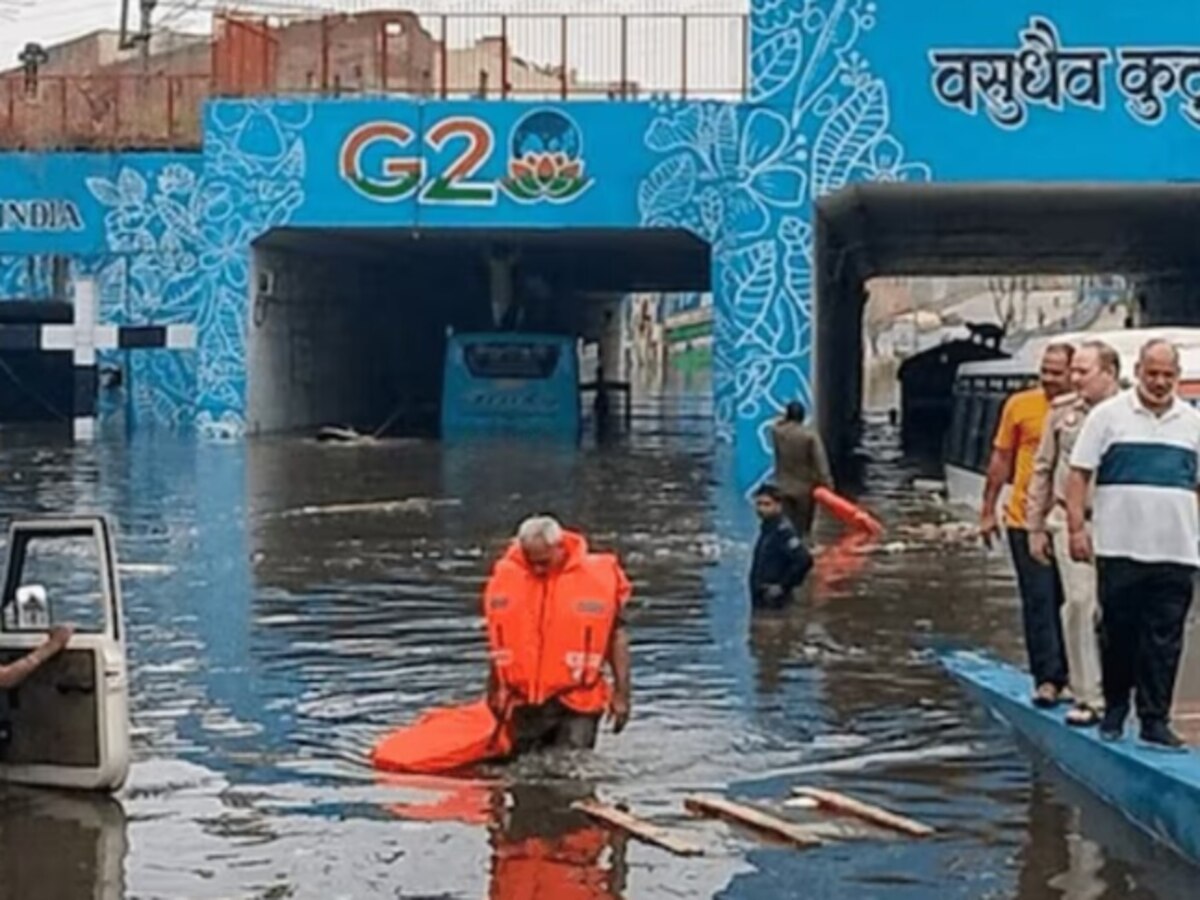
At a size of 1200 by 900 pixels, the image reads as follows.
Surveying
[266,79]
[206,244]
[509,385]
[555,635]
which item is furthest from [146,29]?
[555,635]

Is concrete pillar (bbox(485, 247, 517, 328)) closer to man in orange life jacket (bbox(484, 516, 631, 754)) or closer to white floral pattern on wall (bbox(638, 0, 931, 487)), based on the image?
white floral pattern on wall (bbox(638, 0, 931, 487))

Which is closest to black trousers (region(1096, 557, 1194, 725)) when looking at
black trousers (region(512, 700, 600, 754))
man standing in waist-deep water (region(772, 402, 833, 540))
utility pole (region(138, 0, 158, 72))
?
black trousers (region(512, 700, 600, 754))

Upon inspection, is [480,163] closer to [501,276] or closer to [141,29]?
[501,276]

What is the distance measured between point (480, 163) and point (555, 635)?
1069 inches

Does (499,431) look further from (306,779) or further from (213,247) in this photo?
(306,779)

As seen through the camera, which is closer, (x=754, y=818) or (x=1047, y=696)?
(x=754, y=818)

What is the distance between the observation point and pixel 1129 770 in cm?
990

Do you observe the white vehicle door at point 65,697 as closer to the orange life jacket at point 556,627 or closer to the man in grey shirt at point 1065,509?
the orange life jacket at point 556,627

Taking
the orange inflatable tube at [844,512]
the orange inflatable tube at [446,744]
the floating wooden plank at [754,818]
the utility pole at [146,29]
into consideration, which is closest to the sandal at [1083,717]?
the floating wooden plank at [754,818]

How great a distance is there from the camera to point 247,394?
40.2 metres

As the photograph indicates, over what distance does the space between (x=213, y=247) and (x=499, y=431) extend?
22.0ft

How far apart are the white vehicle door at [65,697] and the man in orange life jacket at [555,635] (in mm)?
1590

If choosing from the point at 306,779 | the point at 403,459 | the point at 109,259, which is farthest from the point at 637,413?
the point at 306,779

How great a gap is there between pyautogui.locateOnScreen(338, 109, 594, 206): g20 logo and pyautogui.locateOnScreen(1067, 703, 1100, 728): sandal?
27179mm
